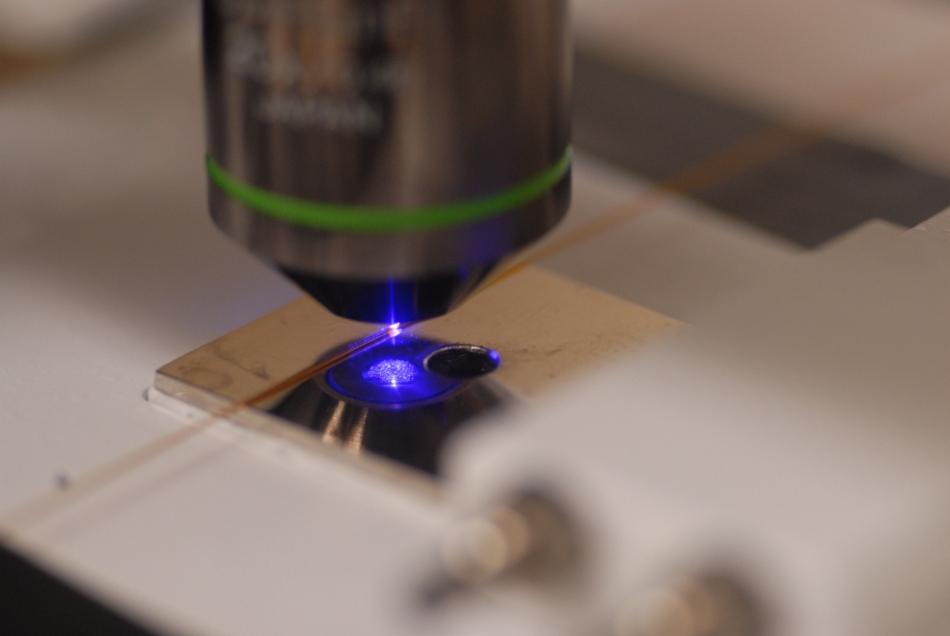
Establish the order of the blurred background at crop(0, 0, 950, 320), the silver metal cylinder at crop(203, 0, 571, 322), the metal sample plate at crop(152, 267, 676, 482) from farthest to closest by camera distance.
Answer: the blurred background at crop(0, 0, 950, 320), the metal sample plate at crop(152, 267, 676, 482), the silver metal cylinder at crop(203, 0, 571, 322)

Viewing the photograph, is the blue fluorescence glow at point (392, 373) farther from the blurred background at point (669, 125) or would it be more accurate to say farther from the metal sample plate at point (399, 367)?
the blurred background at point (669, 125)

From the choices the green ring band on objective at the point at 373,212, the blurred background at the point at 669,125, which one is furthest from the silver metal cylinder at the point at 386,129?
the blurred background at the point at 669,125

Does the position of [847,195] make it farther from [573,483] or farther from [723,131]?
[573,483]

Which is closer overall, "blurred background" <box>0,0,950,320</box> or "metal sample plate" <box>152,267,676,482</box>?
"metal sample plate" <box>152,267,676,482</box>

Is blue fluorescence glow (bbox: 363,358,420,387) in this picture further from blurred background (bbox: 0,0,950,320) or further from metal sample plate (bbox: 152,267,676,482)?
blurred background (bbox: 0,0,950,320)

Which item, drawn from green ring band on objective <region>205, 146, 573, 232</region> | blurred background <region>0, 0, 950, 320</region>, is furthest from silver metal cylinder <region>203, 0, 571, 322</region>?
blurred background <region>0, 0, 950, 320</region>

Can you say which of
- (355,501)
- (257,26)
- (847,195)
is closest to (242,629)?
(355,501)
